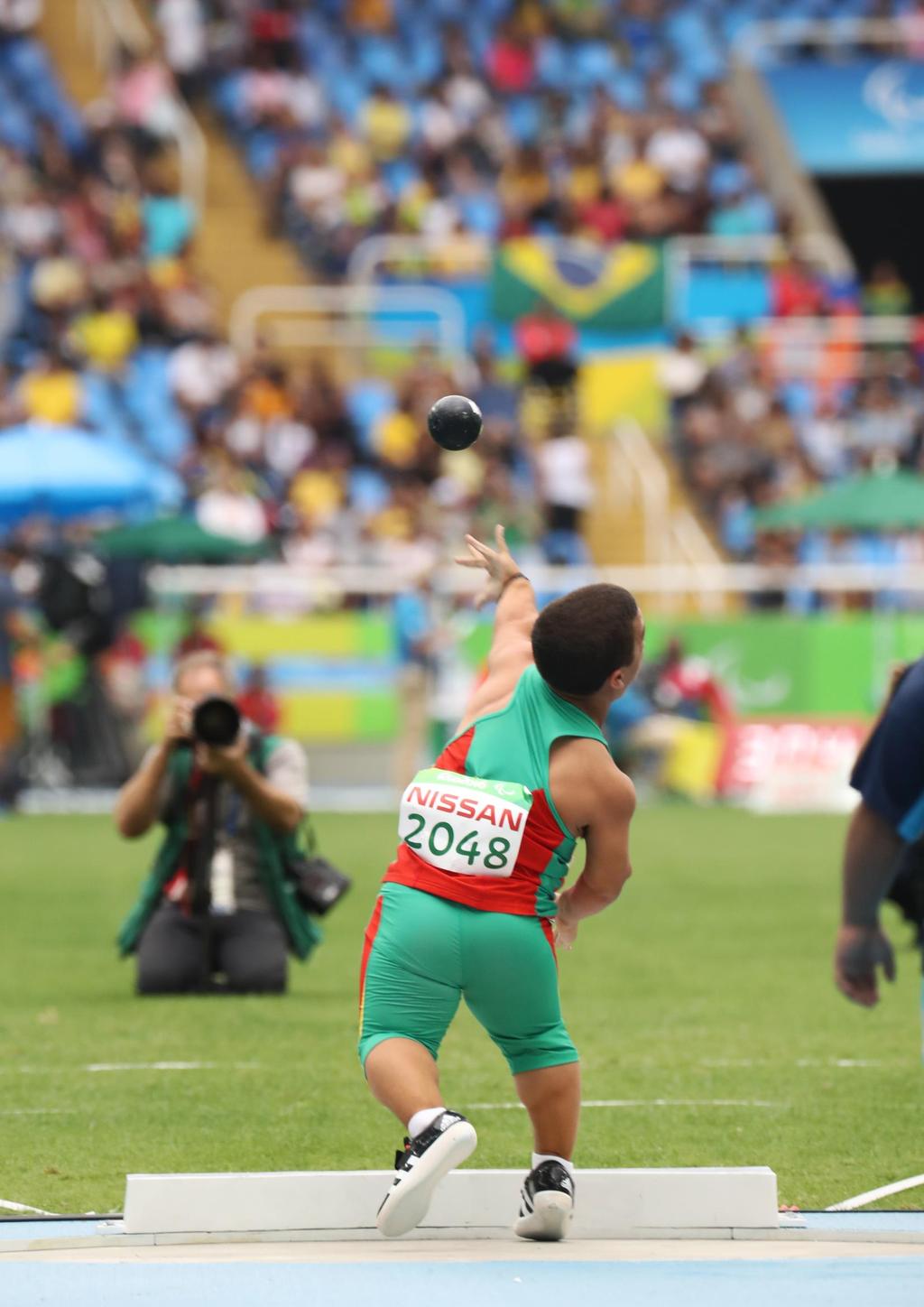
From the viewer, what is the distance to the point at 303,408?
2728 centimetres

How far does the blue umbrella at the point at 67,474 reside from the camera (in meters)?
22.0

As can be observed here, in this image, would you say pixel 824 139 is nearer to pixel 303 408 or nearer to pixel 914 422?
pixel 914 422

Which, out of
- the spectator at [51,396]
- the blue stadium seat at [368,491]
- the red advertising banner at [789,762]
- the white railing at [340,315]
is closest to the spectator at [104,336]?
the spectator at [51,396]

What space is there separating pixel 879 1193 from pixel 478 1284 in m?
1.61

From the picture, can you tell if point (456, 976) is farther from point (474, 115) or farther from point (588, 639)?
point (474, 115)

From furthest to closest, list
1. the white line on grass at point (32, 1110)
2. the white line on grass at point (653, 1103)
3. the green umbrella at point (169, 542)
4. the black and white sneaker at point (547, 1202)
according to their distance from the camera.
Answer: the green umbrella at point (169, 542) < the white line on grass at point (653, 1103) < the white line on grass at point (32, 1110) < the black and white sneaker at point (547, 1202)

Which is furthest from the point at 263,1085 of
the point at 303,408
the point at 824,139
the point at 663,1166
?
the point at 824,139

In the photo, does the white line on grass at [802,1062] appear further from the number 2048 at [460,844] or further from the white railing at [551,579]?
the white railing at [551,579]

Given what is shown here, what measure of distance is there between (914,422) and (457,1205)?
75.4 feet

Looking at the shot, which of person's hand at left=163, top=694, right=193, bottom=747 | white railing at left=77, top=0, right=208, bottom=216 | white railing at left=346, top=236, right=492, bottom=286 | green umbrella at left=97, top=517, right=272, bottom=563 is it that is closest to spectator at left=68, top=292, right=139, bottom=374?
white railing at left=346, top=236, right=492, bottom=286

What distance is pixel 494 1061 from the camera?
9.14 metres

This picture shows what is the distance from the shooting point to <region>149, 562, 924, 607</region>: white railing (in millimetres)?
24266

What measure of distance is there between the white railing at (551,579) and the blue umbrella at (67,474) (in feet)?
6.52

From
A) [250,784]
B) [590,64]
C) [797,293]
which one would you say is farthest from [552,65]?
[250,784]
